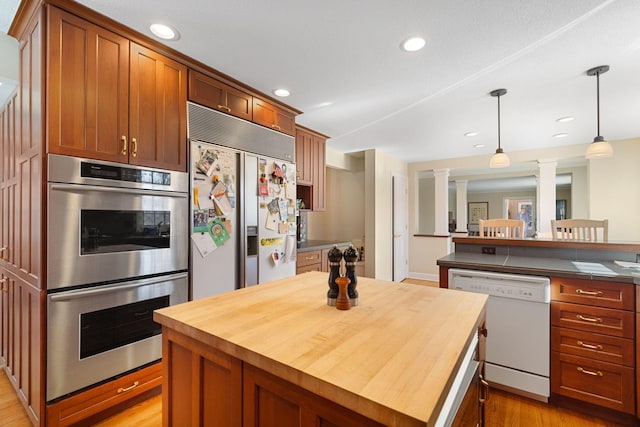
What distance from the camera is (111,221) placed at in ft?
5.72

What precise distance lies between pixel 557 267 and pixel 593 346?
497 mm

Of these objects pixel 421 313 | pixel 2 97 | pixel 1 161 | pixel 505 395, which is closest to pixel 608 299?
pixel 505 395

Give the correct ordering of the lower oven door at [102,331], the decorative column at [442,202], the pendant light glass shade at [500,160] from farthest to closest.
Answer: the decorative column at [442,202] < the pendant light glass shade at [500,160] < the lower oven door at [102,331]

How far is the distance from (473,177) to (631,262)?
5232mm

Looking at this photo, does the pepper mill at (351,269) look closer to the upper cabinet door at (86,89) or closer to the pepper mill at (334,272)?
the pepper mill at (334,272)

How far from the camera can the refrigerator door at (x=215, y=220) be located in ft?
7.08

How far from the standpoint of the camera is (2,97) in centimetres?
259

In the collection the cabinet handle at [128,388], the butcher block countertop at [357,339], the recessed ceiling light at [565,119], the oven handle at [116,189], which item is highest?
the recessed ceiling light at [565,119]

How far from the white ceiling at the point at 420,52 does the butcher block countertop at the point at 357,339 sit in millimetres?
1529

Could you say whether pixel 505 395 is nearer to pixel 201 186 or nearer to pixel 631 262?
pixel 631 262

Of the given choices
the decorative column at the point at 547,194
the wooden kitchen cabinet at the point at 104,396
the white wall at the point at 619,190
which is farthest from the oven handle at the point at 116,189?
the white wall at the point at 619,190

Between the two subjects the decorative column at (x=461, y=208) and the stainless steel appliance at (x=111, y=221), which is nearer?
the stainless steel appliance at (x=111, y=221)

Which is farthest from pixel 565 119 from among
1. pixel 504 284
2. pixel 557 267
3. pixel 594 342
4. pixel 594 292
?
pixel 594 342

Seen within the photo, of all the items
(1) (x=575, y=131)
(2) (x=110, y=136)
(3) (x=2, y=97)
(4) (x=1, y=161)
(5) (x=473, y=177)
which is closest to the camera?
(2) (x=110, y=136)
